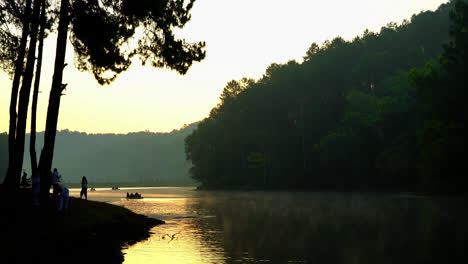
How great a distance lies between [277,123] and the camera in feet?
396

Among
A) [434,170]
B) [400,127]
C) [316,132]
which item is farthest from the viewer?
[316,132]

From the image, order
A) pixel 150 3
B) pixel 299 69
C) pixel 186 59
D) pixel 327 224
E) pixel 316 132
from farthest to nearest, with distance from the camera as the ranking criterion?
pixel 299 69 < pixel 316 132 < pixel 327 224 < pixel 186 59 < pixel 150 3

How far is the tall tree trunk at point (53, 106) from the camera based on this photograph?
2550cm

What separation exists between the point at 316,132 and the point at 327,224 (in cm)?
8218

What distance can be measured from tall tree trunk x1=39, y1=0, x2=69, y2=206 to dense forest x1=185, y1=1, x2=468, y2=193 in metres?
59.3

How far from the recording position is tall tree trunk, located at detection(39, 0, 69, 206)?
2550 centimetres

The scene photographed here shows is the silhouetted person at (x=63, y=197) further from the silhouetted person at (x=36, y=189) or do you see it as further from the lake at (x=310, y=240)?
the lake at (x=310, y=240)

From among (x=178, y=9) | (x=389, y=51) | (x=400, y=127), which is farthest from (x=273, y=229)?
(x=389, y=51)

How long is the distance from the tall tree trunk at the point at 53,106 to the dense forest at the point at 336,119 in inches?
2333

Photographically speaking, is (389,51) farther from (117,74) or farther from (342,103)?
(117,74)

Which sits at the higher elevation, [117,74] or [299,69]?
[299,69]

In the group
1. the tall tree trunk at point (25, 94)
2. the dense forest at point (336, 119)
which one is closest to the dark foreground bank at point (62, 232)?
the tall tree trunk at point (25, 94)

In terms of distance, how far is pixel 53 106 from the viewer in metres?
25.7

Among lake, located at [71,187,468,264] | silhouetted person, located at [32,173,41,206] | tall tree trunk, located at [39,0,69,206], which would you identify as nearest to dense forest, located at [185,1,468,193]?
lake, located at [71,187,468,264]
